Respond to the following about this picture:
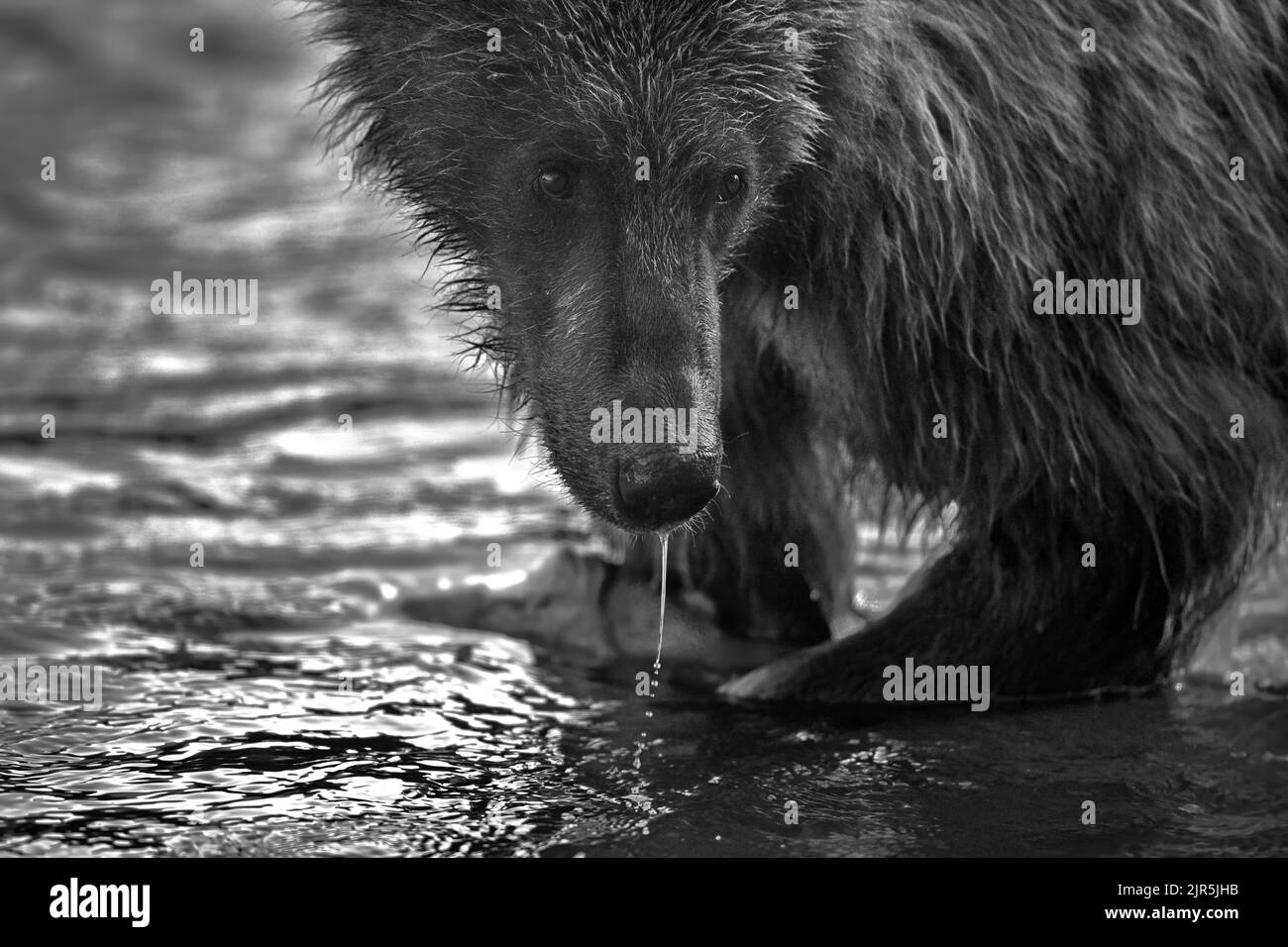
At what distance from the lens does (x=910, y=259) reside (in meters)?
4.88

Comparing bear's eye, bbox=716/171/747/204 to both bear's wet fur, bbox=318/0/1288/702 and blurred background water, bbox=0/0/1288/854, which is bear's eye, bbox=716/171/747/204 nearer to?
bear's wet fur, bbox=318/0/1288/702

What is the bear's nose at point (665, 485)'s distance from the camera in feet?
14.0

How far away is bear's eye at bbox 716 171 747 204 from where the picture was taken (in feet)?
14.8

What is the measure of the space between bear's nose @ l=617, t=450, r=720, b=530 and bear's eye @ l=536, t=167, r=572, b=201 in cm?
66

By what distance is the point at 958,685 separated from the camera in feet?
18.4

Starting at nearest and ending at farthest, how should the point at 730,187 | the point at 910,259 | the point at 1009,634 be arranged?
the point at 730,187, the point at 910,259, the point at 1009,634

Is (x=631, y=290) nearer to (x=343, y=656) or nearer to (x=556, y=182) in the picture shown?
(x=556, y=182)

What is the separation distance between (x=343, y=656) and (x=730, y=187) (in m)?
2.15

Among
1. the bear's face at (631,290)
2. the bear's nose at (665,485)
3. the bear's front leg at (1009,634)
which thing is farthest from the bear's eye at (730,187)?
the bear's front leg at (1009,634)

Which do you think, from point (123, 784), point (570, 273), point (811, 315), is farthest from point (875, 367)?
point (123, 784)

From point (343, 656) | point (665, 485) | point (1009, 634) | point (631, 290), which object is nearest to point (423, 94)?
point (631, 290)

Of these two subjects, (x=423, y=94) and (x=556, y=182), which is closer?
(x=556, y=182)

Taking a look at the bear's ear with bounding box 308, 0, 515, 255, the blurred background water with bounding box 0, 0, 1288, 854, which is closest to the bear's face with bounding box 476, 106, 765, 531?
the bear's ear with bounding box 308, 0, 515, 255
